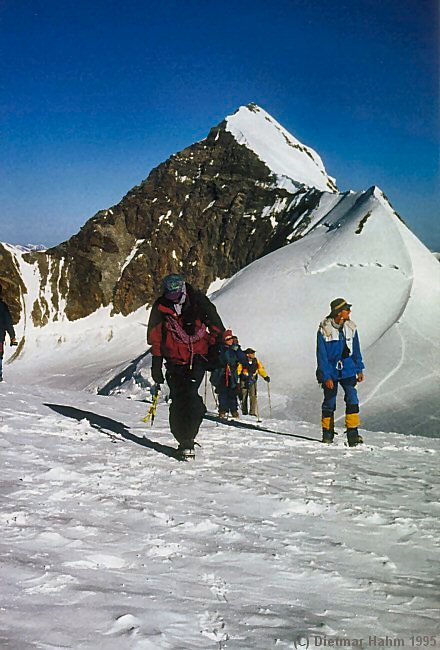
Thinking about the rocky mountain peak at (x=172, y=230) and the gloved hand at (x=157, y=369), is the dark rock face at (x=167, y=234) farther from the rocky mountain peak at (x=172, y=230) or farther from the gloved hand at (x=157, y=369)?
the gloved hand at (x=157, y=369)

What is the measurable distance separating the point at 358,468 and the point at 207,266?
60.8m

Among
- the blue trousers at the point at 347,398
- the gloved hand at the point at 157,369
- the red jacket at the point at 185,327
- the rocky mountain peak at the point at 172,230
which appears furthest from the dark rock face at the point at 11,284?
the red jacket at the point at 185,327

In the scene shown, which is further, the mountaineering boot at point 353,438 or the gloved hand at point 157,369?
the mountaineering boot at point 353,438

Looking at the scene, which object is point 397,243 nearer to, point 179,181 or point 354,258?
point 354,258

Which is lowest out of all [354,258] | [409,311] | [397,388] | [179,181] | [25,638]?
[25,638]

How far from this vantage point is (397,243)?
31.5 metres

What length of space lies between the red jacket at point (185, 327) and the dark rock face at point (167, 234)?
185ft

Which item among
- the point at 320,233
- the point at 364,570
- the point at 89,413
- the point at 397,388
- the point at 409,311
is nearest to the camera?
the point at 364,570

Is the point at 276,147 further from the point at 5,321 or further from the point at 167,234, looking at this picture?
the point at 5,321

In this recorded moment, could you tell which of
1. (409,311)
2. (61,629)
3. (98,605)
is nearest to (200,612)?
(98,605)

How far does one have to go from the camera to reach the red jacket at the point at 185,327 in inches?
277

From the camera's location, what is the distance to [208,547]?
12.8 feet

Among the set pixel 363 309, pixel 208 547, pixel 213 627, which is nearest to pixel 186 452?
pixel 208 547

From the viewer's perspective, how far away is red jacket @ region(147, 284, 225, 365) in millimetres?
7027
